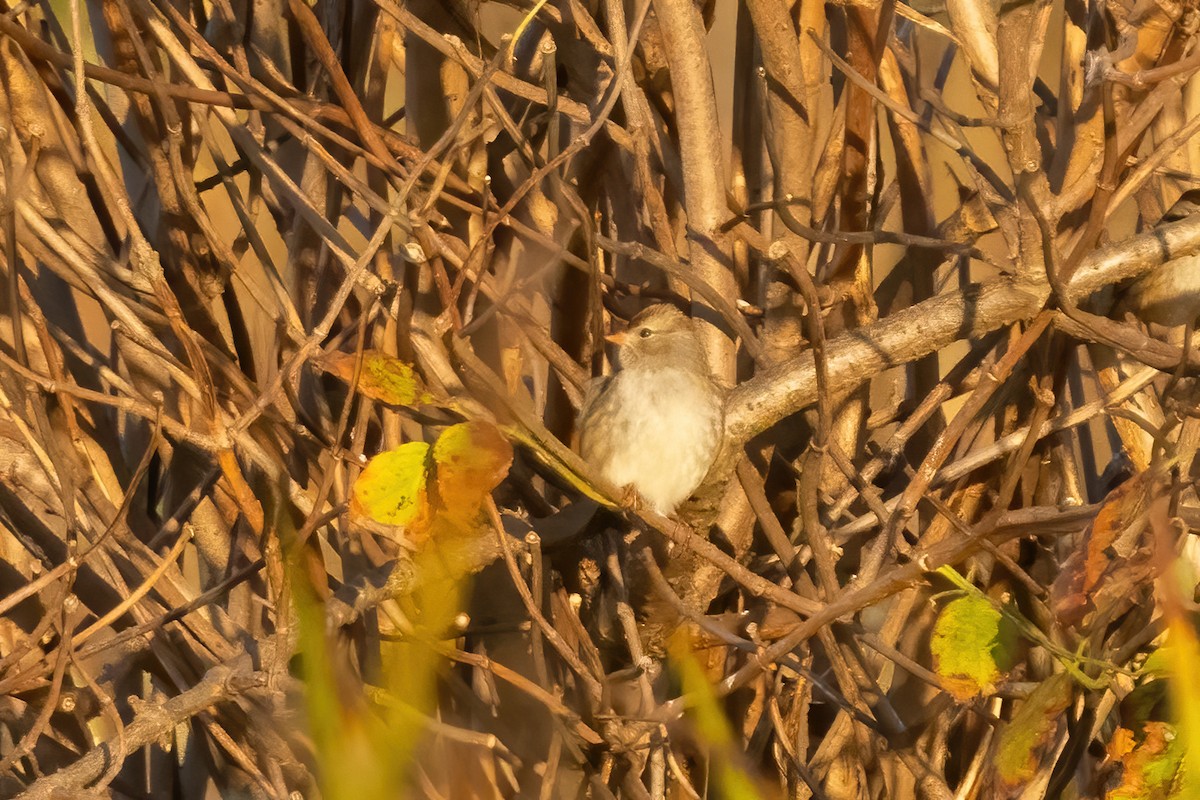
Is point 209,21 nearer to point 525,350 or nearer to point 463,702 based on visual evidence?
point 525,350

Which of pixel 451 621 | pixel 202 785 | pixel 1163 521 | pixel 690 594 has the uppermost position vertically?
pixel 1163 521

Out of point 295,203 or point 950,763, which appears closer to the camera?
point 295,203

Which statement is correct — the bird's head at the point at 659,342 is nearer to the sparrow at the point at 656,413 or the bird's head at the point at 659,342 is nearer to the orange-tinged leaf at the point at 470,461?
the sparrow at the point at 656,413

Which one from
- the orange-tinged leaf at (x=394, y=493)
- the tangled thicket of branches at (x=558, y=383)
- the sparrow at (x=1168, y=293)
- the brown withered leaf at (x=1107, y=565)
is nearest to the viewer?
the brown withered leaf at (x=1107, y=565)

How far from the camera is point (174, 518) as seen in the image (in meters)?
3.19

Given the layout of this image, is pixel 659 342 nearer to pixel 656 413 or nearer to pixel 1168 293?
pixel 656 413

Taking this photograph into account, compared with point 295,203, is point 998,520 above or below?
below

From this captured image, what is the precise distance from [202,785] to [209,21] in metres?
2.02

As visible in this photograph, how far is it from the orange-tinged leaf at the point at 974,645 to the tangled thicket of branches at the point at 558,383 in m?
0.11

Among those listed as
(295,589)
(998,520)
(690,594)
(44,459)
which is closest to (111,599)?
(44,459)

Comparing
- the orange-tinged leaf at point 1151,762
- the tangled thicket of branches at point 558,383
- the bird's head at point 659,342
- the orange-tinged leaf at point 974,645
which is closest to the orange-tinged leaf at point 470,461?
the tangled thicket of branches at point 558,383

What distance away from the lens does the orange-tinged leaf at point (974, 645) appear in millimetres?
2281

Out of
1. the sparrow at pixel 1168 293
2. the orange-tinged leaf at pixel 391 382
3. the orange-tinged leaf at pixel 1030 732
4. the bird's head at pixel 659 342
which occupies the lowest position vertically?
the orange-tinged leaf at pixel 1030 732

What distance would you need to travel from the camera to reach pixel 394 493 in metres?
2.22
